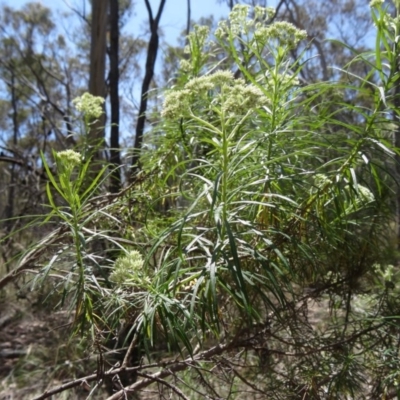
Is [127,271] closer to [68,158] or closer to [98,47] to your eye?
[68,158]

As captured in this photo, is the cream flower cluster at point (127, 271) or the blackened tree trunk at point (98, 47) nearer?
the cream flower cluster at point (127, 271)

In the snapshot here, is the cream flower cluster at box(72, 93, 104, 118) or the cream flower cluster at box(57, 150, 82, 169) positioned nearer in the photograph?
the cream flower cluster at box(57, 150, 82, 169)

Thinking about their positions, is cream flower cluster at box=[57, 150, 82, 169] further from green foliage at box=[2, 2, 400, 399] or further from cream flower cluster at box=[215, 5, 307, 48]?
cream flower cluster at box=[215, 5, 307, 48]

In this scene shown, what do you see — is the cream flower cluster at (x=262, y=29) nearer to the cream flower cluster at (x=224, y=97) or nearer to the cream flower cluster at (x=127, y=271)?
the cream flower cluster at (x=224, y=97)

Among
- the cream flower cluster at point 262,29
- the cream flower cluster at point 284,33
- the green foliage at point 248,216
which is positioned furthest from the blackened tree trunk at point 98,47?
the cream flower cluster at point 284,33

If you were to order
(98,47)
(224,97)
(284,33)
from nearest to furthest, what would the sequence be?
(224,97) → (284,33) → (98,47)

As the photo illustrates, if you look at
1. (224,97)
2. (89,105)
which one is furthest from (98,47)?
(224,97)

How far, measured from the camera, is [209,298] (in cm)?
123

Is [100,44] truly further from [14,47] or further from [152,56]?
[14,47]

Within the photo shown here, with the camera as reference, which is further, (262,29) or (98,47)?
(98,47)

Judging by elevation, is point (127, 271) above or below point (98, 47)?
below

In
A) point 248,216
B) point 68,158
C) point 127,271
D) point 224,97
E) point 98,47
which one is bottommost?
point 127,271

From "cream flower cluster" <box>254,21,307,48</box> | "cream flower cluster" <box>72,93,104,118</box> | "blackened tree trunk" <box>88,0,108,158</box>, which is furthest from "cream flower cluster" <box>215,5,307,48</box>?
"blackened tree trunk" <box>88,0,108,158</box>

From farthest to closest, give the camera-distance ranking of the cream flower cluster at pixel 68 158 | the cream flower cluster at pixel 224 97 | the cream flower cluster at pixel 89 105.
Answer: the cream flower cluster at pixel 89 105 < the cream flower cluster at pixel 68 158 < the cream flower cluster at pixel 224 97
